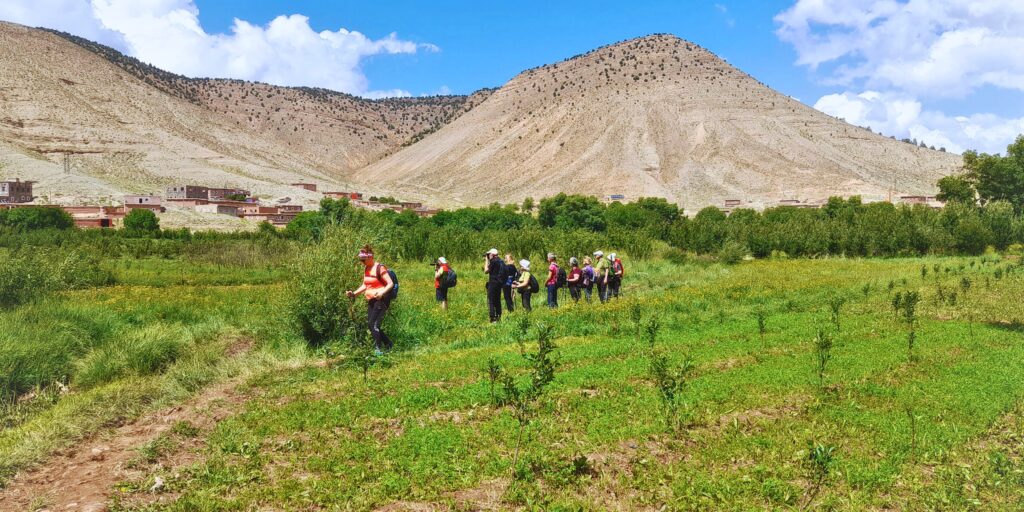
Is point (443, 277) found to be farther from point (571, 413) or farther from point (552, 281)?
point (571, 413)

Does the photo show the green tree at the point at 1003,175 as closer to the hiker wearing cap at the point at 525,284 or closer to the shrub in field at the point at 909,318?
the shrub in field at the point at 909,318

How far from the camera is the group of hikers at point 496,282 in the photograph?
37.0 feet

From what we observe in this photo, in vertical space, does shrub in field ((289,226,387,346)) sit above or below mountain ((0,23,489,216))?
below

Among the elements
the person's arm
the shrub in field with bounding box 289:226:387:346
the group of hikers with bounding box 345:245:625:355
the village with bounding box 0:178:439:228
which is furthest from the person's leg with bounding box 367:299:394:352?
the village with bounding box 0:178:439:228

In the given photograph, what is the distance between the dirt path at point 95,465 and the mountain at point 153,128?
89.3 metres

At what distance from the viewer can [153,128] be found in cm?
12494

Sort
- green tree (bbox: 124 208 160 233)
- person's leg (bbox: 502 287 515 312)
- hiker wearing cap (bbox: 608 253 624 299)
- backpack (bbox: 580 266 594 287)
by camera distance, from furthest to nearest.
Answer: green tree (bbox: 124 208 160 233), hiker wearing cap (bbox: 608 253 624 299), backpack (bbox: 580 266 594 287), person's leg (bbox: 502 287 515 312)

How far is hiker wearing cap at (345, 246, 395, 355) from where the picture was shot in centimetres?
1118

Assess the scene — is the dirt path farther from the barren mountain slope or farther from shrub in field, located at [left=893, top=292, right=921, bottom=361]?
the barren mountain slope

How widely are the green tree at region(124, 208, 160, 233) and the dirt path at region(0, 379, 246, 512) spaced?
6070 centimetres

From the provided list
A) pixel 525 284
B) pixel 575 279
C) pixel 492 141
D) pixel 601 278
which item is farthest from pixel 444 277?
pixel 492 141

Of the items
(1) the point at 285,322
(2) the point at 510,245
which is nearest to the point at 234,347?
(1) the point at 285,322

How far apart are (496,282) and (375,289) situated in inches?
175

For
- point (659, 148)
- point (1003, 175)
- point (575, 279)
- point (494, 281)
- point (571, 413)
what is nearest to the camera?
point (571, 413)
